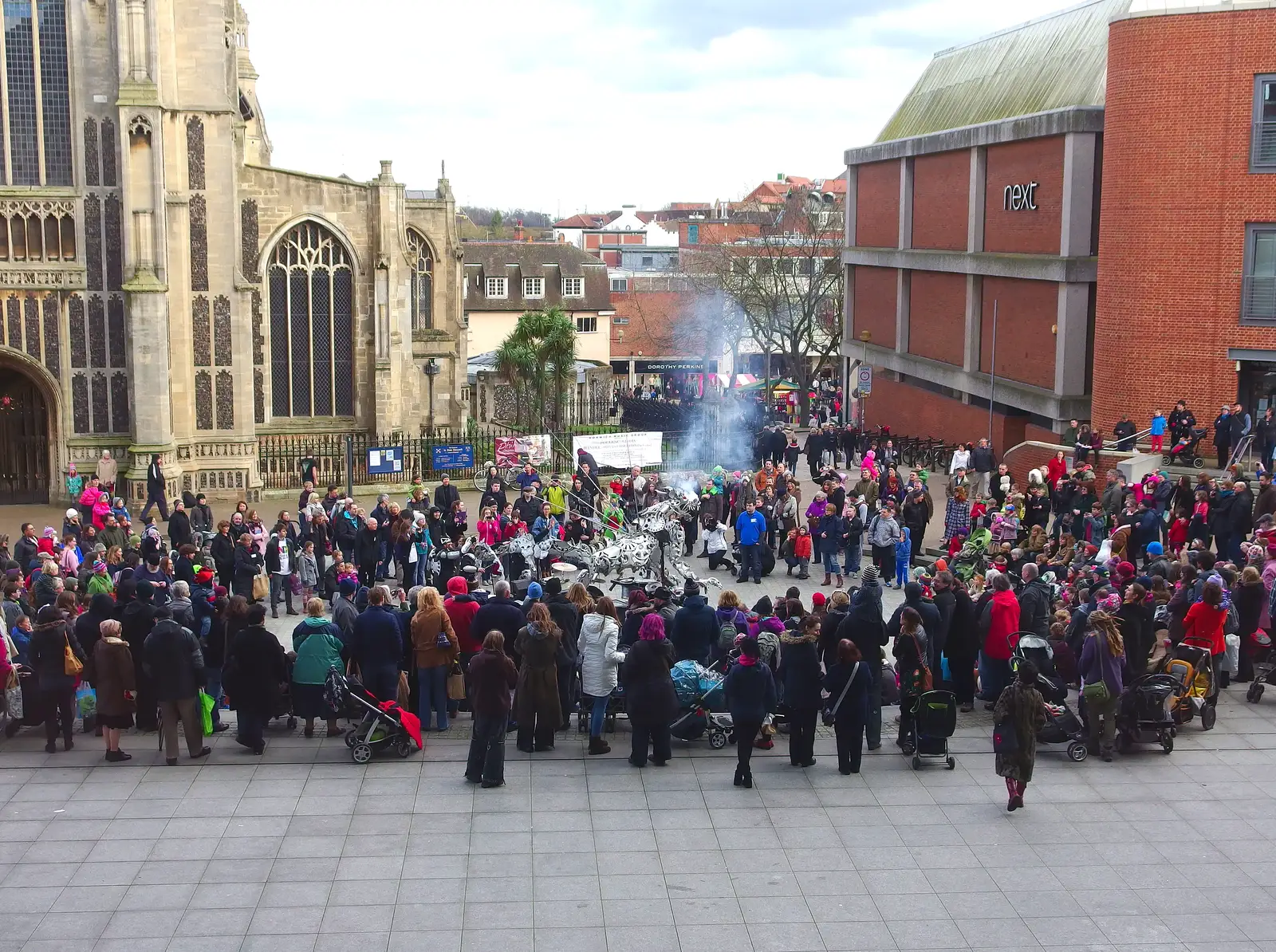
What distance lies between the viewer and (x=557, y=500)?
2277 cm

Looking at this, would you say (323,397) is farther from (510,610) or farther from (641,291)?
(641,291)

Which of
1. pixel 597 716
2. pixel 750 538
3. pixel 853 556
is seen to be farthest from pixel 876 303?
pixel 597 716

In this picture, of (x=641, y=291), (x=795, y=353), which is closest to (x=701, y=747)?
(x=795, y=353)

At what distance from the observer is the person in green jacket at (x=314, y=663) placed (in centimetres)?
1327

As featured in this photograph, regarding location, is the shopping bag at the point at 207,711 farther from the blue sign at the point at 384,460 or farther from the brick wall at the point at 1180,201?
the brick wall at the point at 1180,201

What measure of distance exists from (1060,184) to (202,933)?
28.4 m

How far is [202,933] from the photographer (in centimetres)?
966

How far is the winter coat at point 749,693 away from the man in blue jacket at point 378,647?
3139mm

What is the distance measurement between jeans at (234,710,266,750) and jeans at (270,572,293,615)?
22.7ft

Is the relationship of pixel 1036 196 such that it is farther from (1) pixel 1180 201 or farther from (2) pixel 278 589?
(2) pixel 278 589

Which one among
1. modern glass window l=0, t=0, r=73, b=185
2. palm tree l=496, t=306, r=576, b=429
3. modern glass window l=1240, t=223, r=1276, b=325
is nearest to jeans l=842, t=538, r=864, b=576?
modern glass window l=1240, t=223, r=1276, b=325

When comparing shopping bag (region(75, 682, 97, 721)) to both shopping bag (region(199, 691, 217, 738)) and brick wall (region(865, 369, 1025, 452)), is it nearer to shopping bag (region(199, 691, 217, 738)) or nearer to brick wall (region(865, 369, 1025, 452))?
shopping bag (region(199, 691, 217, 738))

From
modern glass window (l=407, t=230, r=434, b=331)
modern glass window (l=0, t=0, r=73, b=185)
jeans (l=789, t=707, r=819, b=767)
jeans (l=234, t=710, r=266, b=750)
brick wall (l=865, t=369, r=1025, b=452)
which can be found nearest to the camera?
jeans (l=789, t=707, r=819, b=767)

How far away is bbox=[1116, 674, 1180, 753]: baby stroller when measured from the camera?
43.6 ft
